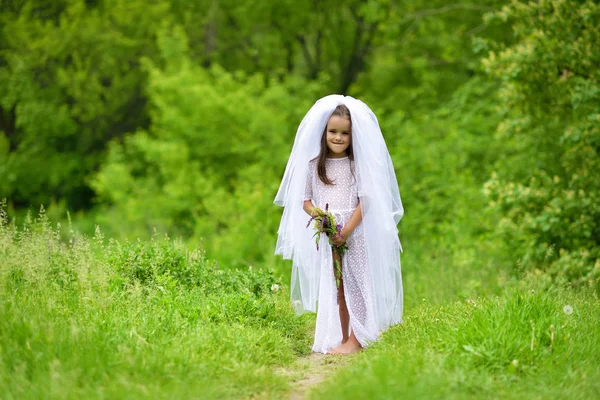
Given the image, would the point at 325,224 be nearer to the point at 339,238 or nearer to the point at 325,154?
the point at 339,238

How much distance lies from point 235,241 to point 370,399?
9210 mm

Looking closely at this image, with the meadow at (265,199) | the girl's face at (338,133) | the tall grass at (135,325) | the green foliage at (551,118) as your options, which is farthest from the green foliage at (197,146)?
the girl's face at (338,133)

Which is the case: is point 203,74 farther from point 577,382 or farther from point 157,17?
point 577,382

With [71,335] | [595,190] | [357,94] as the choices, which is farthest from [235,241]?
[357,94]

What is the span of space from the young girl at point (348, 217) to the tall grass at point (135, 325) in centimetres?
→ 43

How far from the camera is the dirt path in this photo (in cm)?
437

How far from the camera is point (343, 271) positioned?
18.6 feet

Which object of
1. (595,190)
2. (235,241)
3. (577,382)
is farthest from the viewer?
(235,241)

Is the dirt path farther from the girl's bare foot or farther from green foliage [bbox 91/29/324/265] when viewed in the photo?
green foliage [bbox 91/29/324/265]

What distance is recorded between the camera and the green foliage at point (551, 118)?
7.86 meters

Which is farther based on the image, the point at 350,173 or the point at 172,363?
the point at 350,173

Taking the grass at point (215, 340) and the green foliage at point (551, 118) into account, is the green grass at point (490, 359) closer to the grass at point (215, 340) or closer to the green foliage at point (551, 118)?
the grass at point (215, 340)

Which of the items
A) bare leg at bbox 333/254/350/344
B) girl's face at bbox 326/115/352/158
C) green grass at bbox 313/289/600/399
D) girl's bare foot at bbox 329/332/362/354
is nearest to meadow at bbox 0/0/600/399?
green grass at bbox 313/289/600/399

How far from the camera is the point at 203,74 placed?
20.4 meters
